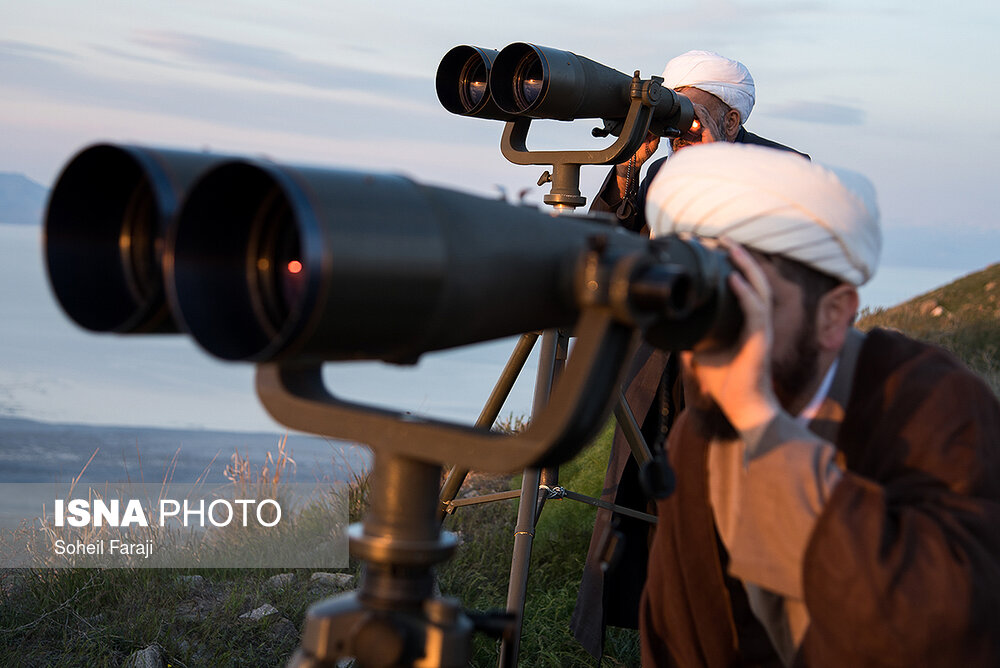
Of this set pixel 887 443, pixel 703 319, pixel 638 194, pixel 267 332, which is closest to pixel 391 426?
pixel 267 332

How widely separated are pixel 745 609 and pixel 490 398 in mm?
1433

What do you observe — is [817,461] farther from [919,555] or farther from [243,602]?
[243,602]

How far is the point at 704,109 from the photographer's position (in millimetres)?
3785

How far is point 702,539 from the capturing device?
188 centimetres

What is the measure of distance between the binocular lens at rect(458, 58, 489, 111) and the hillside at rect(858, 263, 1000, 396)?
15.2 feet

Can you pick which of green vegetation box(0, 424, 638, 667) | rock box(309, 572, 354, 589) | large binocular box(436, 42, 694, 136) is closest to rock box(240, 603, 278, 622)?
green vegetation box(0, 424, 638, 667)

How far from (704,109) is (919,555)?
8.67 feet

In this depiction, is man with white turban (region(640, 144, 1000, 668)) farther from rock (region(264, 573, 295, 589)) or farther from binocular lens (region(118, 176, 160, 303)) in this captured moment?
rock (region(264, 573, 295, 589))

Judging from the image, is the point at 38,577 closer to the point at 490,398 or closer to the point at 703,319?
the point at 490,398

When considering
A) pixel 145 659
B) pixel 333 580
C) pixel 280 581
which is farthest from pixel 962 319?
pixel 145 659

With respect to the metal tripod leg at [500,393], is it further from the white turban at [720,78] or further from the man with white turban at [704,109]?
the white turban at [720,78]

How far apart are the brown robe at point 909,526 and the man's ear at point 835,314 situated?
8cm

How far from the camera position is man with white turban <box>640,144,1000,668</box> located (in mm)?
1396

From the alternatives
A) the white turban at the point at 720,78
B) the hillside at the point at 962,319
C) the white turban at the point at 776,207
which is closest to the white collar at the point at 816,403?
the white turban at the point at 776,207
